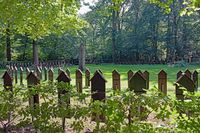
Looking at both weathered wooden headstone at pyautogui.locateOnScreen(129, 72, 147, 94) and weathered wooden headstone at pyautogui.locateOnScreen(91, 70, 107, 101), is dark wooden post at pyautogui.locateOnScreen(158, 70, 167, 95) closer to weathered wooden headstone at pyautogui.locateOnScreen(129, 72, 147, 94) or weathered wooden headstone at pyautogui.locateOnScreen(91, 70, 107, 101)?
weathered wooden headstone at pyautogui.locateOnScreen(129, 72, 147, 94)

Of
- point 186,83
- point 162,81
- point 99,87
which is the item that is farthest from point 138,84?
point 162,81

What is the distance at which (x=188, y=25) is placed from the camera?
52906 mm

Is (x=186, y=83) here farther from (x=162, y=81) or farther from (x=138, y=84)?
(x=162, y=81)

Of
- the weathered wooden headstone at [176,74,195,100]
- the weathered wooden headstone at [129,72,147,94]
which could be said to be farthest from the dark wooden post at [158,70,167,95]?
the weathered wooden headstone at [129,72,147,94]

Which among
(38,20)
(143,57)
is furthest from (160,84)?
(143,57)

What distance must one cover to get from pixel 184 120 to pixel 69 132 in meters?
3.42

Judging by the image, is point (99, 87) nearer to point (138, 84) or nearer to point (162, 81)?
point (138, 84)

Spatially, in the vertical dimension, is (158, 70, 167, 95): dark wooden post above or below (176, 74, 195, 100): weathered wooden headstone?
below

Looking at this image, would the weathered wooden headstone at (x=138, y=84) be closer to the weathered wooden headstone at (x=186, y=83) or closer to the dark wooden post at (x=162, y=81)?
the weathered wooden headstone at (x=186, y=83)

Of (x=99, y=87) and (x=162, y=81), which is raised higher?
(x=99, y=87)

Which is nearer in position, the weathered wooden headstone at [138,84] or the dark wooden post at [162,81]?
the weathered wooden headstone at [138,84]

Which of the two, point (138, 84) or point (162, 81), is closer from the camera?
point (138, 84)

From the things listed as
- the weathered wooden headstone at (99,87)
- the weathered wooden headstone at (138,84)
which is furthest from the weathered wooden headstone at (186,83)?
the weathered wooden headstone at (99,87)

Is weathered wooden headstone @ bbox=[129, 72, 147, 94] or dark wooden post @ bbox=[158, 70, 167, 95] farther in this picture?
dark wooden post @ bbox=[158, 70, 167, 95]
